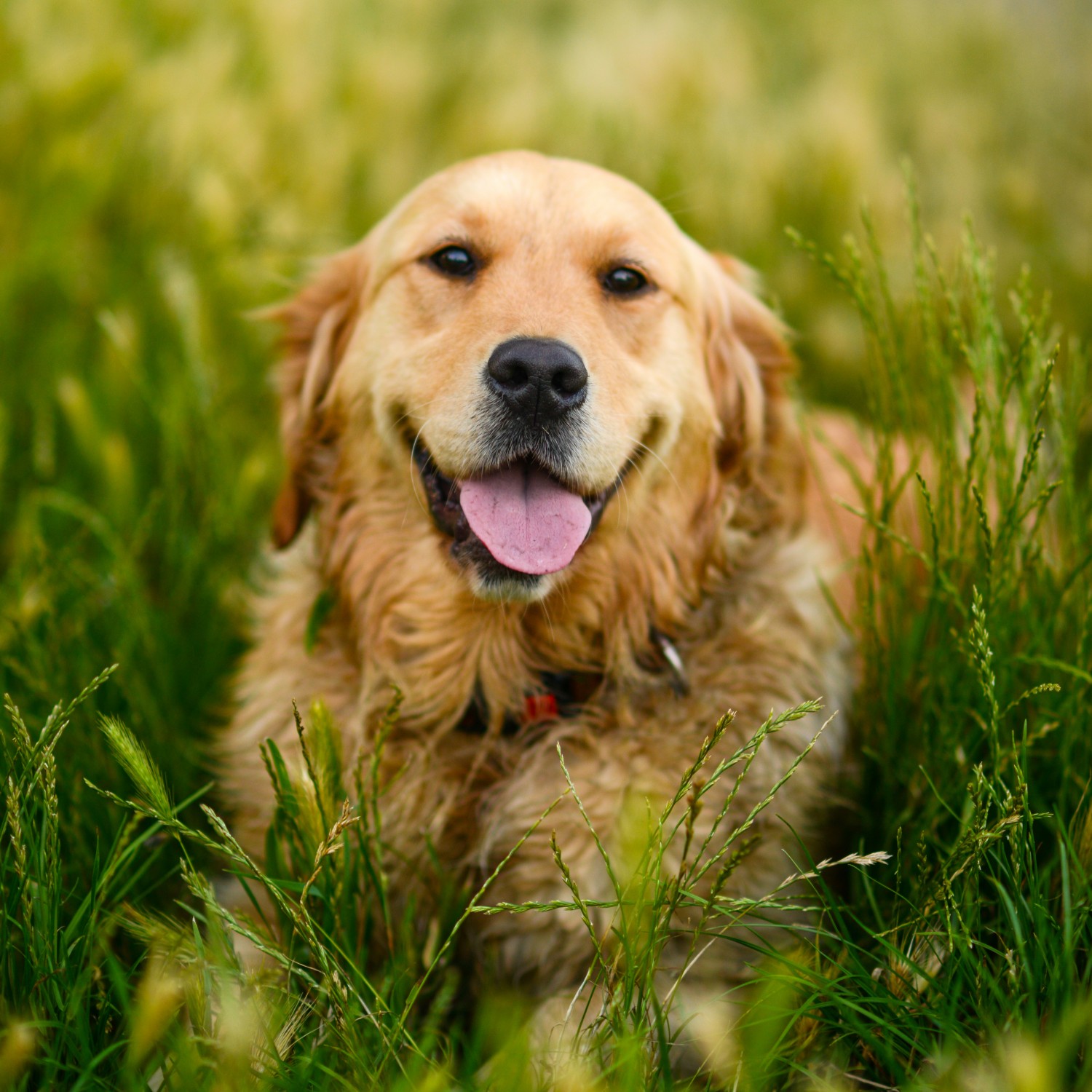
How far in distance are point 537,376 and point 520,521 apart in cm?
29

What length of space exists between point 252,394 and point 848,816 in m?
2.61

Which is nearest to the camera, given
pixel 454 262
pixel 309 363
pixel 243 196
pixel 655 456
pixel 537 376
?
pixel 537 376

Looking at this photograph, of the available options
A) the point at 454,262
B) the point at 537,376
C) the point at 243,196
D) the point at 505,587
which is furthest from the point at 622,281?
the point at 243,196

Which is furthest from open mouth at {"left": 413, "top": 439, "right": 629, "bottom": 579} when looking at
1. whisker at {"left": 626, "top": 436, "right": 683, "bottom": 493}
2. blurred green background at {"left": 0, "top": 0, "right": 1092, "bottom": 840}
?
blurred green background at {"left": 0, "top": 0, "right": 1092, "bottom": 840}

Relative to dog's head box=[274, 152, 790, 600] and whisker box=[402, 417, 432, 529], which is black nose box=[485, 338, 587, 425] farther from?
whisker box=[402, 417, 432, 529]

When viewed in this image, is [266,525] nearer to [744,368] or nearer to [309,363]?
[309,363]

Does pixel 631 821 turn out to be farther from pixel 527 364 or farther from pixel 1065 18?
pixel 1065 18

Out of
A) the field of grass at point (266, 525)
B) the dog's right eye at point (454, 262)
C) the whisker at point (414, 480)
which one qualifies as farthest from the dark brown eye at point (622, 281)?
the whisker at point (414, 480)

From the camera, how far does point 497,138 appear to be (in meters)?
5.06

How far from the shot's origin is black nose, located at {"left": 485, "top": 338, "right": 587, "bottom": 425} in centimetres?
186

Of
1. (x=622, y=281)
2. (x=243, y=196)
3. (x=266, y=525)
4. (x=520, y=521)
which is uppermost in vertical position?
(x=243, y=196)

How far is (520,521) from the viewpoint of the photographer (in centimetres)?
198

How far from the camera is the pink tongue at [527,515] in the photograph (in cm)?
196

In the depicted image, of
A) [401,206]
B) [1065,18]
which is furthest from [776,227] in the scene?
[1065,18]
